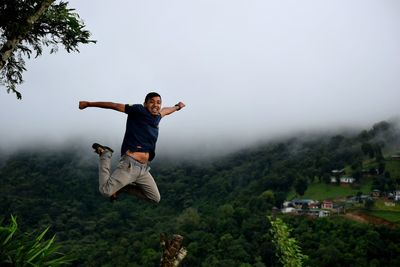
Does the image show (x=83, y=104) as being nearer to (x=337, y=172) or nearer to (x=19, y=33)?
(x=19, y=33)

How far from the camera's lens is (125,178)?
18.2ft

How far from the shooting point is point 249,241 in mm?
111500

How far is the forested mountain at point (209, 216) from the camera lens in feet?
317

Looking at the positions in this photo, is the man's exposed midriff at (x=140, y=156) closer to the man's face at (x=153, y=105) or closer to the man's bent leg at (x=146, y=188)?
the man's bent leg at (x=146, y=188)

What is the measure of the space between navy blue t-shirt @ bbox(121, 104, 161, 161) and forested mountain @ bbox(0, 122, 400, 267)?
73929 millimetres

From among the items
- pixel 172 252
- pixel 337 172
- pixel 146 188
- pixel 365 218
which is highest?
pixel 146 188

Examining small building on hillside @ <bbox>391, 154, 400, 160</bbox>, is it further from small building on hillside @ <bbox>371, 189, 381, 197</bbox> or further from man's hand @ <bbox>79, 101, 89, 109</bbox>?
man's hand @ <bbox>79, 101, 89, 109</bbox>

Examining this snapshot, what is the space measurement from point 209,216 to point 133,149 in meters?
130

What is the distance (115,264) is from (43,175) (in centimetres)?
10641

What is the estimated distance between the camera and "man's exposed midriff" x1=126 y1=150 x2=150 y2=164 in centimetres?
562

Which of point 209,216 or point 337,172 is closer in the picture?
point 209,216

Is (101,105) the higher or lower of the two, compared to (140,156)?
higher

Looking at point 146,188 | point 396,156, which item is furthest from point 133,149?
point 396,156

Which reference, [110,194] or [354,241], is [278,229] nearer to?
[110,194]
